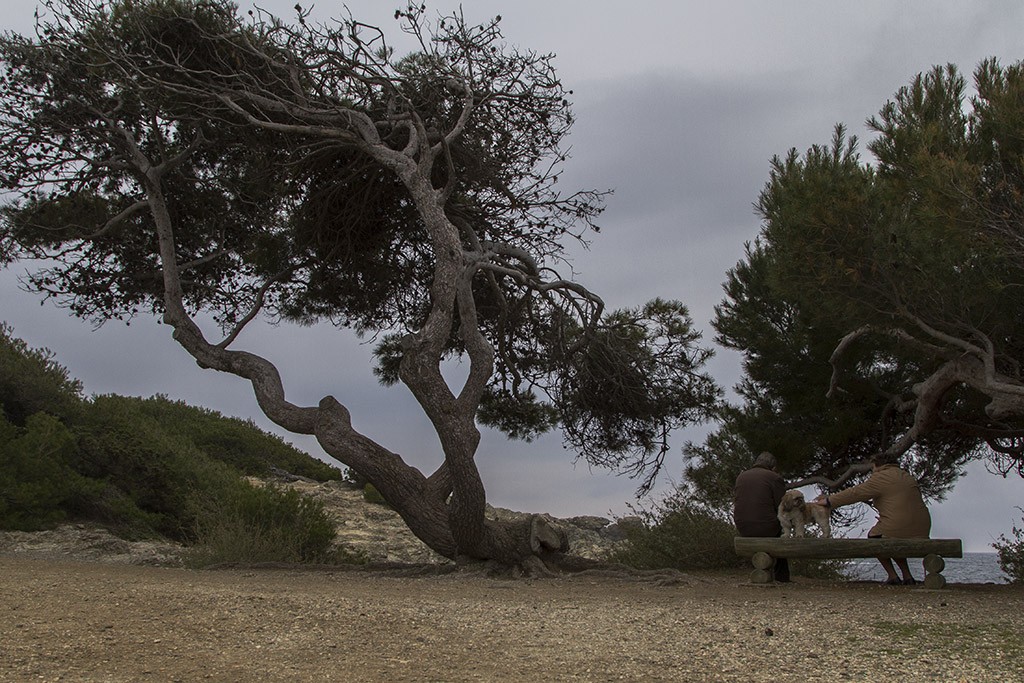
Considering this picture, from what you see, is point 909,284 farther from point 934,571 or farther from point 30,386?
point 30,386

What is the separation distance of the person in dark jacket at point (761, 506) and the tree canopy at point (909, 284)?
223cm

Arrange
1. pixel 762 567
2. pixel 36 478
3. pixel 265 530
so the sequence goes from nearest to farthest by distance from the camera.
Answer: pixel 762 567, pixel 265 530, pixel 36 478

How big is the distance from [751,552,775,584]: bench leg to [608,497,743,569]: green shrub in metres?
3.64

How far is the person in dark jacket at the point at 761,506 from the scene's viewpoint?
35.1ft

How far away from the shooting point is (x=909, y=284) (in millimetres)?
11406

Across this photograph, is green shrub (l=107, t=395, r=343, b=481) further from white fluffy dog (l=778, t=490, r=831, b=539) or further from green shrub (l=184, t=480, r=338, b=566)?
white fluffy dog (l=778, t=490, r=831, b=539)

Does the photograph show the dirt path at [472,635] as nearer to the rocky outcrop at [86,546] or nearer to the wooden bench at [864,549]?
the wooden bench at [864,549]

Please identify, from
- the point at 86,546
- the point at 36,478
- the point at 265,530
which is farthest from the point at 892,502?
the point at 36,478

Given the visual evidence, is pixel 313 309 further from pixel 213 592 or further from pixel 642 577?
pixel 213 592

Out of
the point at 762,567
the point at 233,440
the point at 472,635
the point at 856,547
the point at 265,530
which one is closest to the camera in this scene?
the point at 472,635

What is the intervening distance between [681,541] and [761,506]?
410cm

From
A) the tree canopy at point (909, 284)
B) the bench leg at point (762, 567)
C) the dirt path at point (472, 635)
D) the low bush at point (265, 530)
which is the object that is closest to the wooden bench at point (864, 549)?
the bench leg at point (762, 567)

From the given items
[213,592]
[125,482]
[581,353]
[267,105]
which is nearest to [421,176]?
[267,105]

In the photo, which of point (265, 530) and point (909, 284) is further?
point (265, 530)
